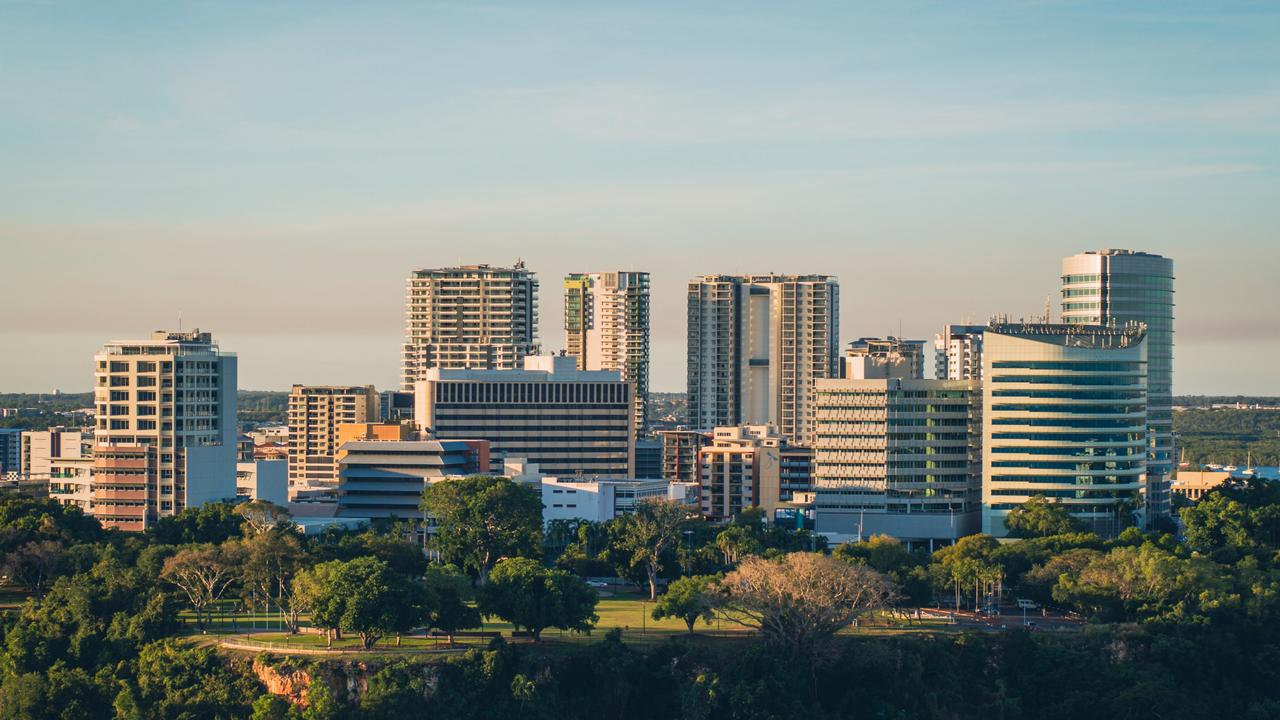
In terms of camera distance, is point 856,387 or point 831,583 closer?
point 831,583

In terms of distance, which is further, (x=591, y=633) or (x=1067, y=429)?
(x=1067, y=429)

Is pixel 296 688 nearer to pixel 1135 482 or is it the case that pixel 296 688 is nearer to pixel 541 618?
pixel 541 618

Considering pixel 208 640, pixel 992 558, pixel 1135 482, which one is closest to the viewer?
pixel 208 640

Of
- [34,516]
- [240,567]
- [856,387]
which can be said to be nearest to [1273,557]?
[856,387]

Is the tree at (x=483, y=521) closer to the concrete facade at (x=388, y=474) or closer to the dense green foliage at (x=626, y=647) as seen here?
the dense green foliage at (x=626, y=647)

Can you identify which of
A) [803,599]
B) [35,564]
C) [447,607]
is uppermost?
[35,564]

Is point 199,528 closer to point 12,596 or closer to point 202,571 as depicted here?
point 12,596

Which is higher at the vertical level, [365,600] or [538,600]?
[365,600]

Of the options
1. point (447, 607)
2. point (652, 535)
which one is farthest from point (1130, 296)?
point (447, 607)
